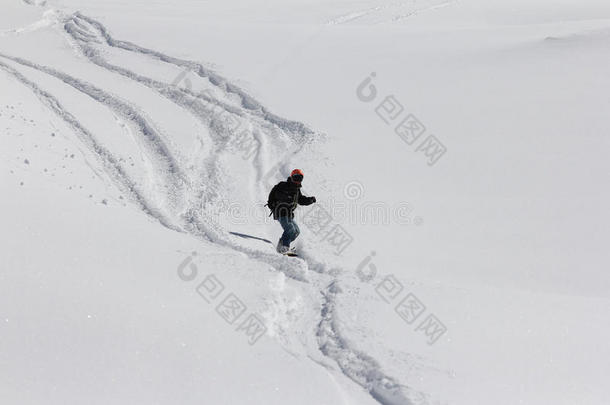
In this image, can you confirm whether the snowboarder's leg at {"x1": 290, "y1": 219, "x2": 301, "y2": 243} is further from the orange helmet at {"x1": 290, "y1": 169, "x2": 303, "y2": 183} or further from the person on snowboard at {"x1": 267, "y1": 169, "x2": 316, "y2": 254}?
the orange helmet at {"x1": 290, "y1": 169, "x2": 303, "y2": 183}

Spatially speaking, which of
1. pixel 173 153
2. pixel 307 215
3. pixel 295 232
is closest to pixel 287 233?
pixel 295 232

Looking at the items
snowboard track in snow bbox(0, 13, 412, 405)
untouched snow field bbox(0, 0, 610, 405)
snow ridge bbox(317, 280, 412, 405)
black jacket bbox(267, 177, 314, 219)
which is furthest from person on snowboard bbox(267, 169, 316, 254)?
snow ridge bbox(317, 280, 412, 405)

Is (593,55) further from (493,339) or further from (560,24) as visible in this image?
(493,339)

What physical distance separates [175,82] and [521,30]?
439 inches

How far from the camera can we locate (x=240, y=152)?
38.5 feet

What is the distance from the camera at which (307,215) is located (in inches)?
381

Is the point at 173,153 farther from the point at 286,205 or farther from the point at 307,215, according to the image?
the point at 286,205

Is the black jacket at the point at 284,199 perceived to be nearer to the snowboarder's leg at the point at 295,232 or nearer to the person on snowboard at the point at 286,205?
the person on snowboard at the point at 286,205

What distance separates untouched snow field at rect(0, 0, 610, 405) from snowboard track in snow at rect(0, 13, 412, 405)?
39 millimetres

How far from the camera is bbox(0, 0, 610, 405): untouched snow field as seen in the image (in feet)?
17.8

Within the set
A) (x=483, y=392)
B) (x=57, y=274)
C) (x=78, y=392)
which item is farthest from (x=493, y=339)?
(x=57, y=274)

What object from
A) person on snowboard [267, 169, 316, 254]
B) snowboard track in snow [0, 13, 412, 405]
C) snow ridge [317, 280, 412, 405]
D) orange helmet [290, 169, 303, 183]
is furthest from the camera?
person on snowboard [267, 169, 316, 254]

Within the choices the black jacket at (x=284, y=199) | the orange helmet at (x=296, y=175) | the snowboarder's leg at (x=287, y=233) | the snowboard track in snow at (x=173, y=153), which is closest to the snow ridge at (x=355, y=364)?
the snowboard track in snow at (x=173, y=153)

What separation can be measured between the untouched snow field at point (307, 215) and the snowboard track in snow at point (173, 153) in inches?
1.6
